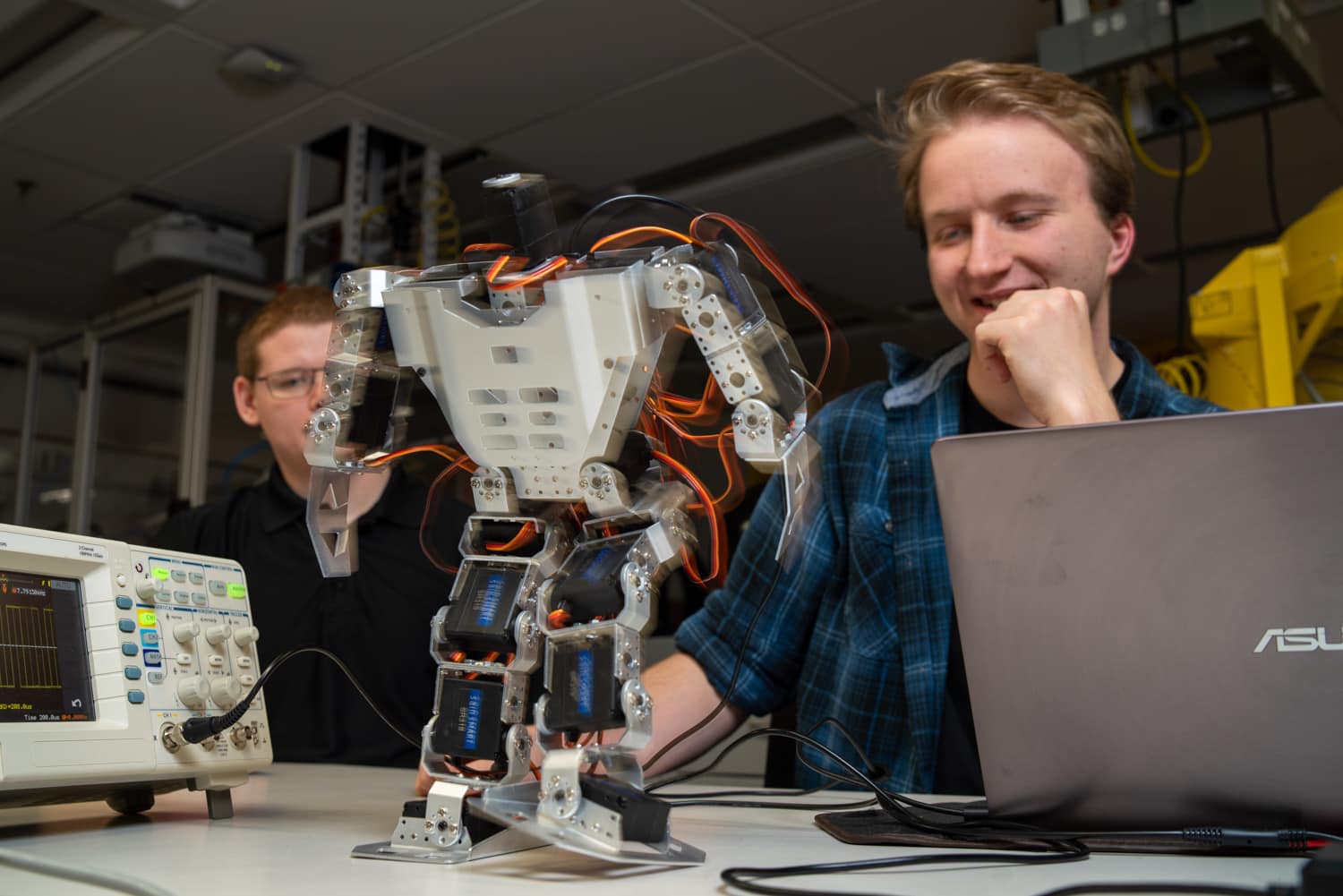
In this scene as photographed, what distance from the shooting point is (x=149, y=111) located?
3.24m

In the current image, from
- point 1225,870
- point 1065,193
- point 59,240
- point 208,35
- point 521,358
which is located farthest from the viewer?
point 59,240

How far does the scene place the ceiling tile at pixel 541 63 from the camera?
108 inches

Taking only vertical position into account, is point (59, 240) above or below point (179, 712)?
above

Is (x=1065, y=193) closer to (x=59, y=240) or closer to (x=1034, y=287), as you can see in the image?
(x=1034, y=287)

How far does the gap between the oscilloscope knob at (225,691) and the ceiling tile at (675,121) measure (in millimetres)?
2433

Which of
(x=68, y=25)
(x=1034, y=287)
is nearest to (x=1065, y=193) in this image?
(x=1034, y=287)

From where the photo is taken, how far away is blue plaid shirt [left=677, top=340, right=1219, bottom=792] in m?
1.14

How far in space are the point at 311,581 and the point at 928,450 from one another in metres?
1.02

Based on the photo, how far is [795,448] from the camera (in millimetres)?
704

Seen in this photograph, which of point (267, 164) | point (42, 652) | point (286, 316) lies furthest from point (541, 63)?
point (42, 652)

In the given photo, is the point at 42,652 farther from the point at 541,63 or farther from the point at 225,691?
the point at 541,63

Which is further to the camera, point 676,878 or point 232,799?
point 232,799

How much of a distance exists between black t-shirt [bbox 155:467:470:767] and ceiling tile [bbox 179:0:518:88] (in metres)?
1.39

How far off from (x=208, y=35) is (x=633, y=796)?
111 inches
